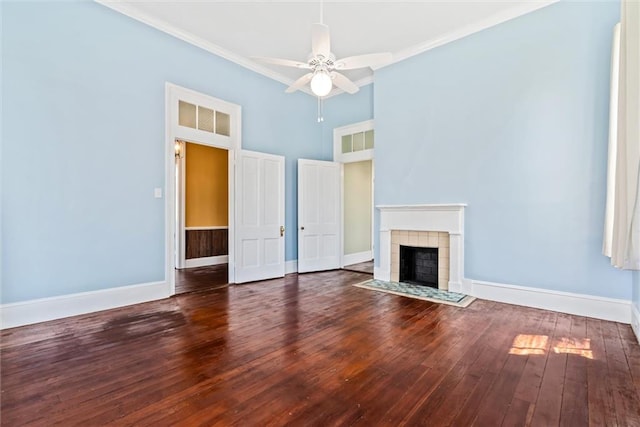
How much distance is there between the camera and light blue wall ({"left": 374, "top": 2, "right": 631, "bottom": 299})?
3.27 meters

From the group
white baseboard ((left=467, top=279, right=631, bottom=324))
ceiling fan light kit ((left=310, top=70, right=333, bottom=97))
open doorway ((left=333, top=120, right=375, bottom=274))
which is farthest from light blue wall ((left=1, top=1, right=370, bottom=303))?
white baseboard ((left=467, top=279, right=631, bottom=324))

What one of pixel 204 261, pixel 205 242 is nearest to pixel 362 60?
pixel 205 242

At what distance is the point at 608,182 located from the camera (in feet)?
10.0

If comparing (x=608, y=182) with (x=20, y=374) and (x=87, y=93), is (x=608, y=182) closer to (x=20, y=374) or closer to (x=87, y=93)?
(x=20, y=374)

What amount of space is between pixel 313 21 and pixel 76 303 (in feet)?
14.6

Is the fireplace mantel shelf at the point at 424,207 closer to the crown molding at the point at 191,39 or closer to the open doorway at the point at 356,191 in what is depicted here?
the open doorway at the point at 356,191

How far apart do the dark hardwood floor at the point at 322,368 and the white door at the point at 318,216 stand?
227 centimetres

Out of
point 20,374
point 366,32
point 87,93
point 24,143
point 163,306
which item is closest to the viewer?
point 20,374

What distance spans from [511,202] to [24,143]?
554 cm

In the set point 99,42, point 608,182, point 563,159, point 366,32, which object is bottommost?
point 608,182

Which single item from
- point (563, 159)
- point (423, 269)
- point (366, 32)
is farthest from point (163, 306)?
point (563, 159)

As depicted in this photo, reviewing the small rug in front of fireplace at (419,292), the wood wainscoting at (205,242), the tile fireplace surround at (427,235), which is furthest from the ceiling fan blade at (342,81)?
the wood wainscoting at (205,242)

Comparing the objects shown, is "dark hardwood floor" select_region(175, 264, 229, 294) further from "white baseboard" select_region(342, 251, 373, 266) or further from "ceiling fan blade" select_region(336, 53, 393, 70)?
"ceiling fan blade" select_region(336, 53, 393, 70)

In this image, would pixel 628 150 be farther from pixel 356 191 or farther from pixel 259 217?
pixel 356 191
